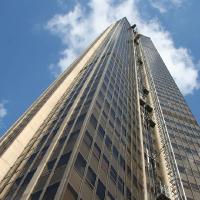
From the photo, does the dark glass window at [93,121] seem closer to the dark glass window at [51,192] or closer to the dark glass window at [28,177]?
the dark glass window at [28,177]

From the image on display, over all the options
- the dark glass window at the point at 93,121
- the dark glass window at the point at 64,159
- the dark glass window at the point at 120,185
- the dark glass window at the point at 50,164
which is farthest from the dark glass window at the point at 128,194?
the dark glass window at the point at 50,164

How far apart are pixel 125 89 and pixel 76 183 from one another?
124ft

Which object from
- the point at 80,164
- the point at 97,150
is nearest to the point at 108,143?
the point at 97,150

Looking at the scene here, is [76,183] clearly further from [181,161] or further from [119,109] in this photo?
[181,161]

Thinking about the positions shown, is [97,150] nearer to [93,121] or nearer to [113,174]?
[113,174]

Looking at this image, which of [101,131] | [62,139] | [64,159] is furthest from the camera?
[101,131]

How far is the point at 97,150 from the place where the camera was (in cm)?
3416

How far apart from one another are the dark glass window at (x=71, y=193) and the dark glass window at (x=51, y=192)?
0.75 metres

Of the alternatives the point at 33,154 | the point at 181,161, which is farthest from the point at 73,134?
the point at 181,161

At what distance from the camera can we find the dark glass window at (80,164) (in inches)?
1123

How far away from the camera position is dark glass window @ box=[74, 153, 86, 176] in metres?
28.5

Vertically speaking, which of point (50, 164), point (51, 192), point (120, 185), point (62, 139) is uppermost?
point (62, 139)

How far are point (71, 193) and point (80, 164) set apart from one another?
4.07m

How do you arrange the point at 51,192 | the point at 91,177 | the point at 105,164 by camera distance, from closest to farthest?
1. the point at 51,192
2. the point at 91,177
3. the point at 105,164
